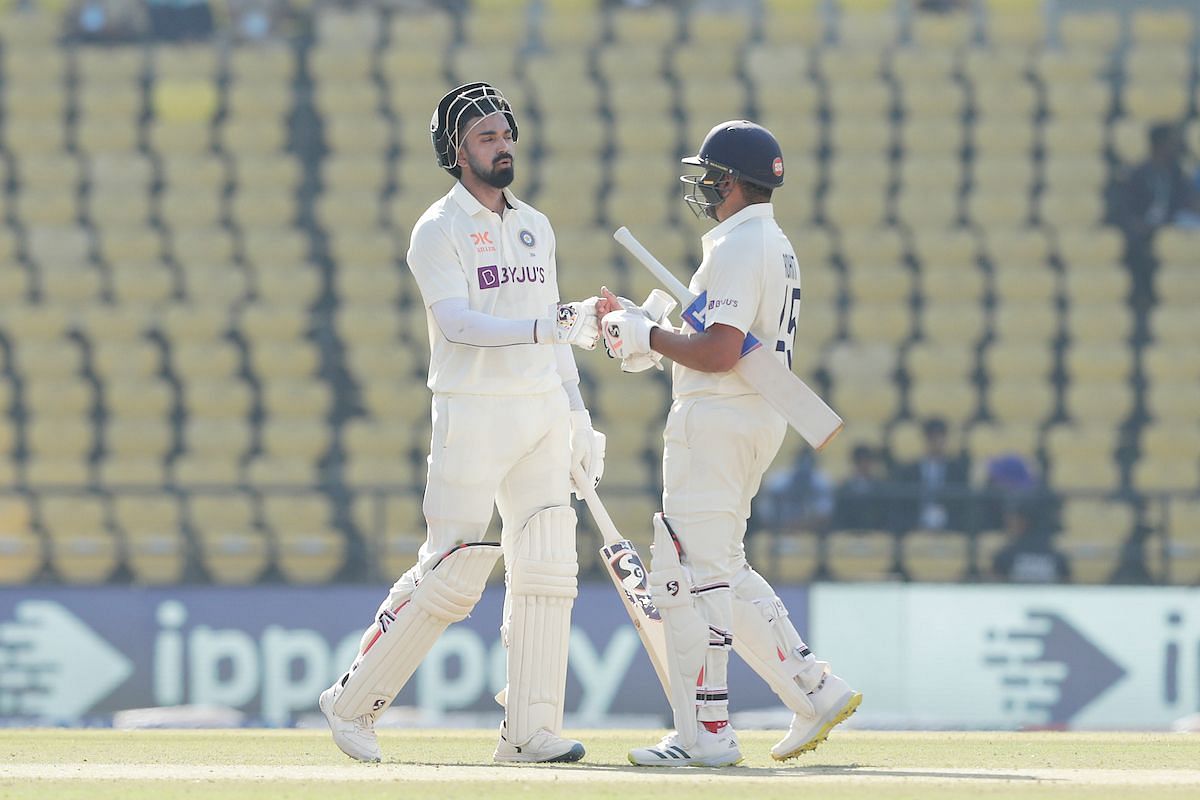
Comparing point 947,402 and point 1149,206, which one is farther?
point 1149,206

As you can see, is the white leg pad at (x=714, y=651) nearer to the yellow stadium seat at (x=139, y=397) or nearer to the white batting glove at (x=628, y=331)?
the white batting glove at (x=628, y=331)

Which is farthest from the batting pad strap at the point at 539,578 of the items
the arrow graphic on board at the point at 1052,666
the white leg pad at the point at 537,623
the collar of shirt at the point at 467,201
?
the arrow graphic on board at the point at 1052,666

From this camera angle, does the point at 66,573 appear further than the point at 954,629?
Yes

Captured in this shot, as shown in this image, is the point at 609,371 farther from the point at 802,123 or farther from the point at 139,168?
the point at 139,168

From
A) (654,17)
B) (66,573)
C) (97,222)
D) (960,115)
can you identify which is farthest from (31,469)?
(960,115)

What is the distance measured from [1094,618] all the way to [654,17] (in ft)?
21.0

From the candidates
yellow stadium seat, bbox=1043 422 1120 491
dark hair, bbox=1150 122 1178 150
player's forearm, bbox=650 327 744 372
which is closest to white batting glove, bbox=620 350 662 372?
player's forearm, bbox=650 327 744 372

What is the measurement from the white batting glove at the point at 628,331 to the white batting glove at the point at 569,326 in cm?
7

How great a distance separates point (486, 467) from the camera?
226 inches

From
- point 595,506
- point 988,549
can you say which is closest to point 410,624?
point 595,506

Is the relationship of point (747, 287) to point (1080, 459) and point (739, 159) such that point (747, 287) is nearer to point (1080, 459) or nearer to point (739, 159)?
point (739, 159)

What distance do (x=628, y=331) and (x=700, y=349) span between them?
0.20 metres

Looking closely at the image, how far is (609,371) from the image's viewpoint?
12.9m

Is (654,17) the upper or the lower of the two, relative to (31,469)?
upper
